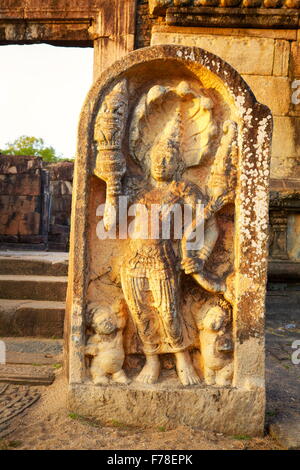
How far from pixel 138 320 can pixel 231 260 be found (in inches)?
25.0

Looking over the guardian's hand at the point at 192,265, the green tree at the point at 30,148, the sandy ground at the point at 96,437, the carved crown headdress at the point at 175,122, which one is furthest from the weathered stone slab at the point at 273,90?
the green tree at the point at 30,148

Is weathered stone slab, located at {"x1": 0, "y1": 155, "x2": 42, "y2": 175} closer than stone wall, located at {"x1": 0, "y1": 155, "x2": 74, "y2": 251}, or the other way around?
stone wall, located at {"x1": 0, "y1": 155, "x2": 74, "y2": 251}

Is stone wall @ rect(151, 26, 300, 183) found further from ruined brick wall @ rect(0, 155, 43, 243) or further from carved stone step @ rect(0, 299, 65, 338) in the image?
ruined brick wall @ rect(0, 155, 43, 243)

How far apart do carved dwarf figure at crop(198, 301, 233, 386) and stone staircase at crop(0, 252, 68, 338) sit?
2.01 m

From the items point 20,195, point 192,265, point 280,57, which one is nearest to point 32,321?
point 192,265

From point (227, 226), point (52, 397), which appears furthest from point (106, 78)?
point (52, 397)

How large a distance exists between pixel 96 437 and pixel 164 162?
150cm

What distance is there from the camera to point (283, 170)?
5.87 meters

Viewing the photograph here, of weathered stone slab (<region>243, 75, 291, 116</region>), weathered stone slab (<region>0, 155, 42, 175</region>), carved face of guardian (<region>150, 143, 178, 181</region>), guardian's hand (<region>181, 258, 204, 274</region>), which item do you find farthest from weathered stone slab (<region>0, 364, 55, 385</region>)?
weathered stone slab (<region>0, 155, 42, 175</region>)

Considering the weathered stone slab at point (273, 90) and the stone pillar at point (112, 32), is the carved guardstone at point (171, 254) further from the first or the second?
the stone pillar at point (112, 32)

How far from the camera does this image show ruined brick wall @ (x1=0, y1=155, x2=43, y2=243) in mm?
10983

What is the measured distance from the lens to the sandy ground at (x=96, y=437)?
2.39m

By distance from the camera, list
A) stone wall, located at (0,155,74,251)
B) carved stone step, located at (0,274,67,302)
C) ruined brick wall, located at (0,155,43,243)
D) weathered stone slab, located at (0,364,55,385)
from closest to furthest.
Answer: weathered stone slab, located at (0,364,55,385) < carved stone step, located at (0,274,67,302) < stone wall, located at (0,155,74,251) < ruined brick wall, located at (0,155,43,243)

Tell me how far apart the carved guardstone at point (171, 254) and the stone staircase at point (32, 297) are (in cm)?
176
